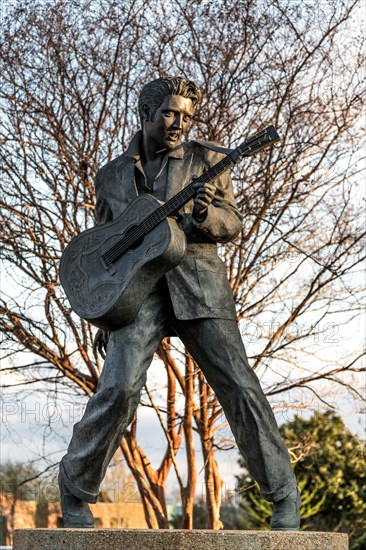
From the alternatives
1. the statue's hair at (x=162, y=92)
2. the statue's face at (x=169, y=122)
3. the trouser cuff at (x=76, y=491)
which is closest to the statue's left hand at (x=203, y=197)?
the statue's face at (x=169, y=122)

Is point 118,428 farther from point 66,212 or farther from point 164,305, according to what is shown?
point 66,212

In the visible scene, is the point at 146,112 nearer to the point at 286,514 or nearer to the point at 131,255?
the point at 131,255

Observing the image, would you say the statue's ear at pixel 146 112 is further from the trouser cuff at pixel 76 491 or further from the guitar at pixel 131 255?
the trouser cuff at pixel 76 491

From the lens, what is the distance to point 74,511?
209 inches

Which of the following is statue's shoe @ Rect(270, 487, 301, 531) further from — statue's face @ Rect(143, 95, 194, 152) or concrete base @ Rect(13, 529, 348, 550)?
statue's face @ Rect(143, 95, 194, 152)

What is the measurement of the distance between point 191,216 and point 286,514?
1.47 m

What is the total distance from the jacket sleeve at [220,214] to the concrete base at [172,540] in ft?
4.63

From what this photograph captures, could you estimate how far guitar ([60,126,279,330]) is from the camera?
5.16 metres

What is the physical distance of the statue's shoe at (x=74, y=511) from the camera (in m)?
5.29

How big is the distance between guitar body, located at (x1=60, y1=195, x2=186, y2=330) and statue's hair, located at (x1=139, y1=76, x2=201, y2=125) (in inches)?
19.1

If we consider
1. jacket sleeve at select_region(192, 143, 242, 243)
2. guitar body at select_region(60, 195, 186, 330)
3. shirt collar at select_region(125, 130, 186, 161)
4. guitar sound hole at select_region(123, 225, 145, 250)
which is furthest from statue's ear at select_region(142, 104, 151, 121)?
guitar sound hole at select_region(123, 225, 145, 250)

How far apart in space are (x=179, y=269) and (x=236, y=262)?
7101mm

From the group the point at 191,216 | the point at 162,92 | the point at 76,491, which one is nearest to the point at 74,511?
the point at 76,491

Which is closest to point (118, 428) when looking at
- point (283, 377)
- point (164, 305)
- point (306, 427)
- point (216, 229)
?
point (164, 305)
